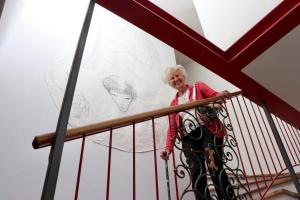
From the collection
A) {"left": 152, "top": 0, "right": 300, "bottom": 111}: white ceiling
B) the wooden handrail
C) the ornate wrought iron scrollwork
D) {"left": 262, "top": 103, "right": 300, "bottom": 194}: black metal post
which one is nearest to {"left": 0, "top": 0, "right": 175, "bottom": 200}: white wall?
the ornate wrought iron scrollwork

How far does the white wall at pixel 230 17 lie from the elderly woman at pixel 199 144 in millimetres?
632

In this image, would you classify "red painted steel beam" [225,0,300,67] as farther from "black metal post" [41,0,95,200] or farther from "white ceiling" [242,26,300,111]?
"black metal post" [41,0,95,200]

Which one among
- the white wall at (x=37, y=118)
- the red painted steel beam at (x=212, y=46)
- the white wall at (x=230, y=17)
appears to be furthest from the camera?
the white wall at (x=230, y=17)

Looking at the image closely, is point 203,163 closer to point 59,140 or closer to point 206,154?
point 206,154

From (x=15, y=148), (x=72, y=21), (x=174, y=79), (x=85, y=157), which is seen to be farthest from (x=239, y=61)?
(x=72, y=21)

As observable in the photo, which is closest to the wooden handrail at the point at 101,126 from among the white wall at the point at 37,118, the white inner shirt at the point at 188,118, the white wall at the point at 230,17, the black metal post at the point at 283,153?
the white inner shirt at the point at 188,118

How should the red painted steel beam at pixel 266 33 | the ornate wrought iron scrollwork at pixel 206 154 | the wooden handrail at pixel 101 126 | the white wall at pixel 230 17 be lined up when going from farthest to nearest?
1. the white wall at pixel 230 17
2. the ornate wrought iron scrollwork at pixel 206 154
3. the red painted steel beam at pixel 266 33
4. the wooden handrail at pixel 101 126

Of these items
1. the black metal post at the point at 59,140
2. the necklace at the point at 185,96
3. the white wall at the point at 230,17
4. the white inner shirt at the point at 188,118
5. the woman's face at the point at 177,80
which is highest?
the white wall at the point at 230,17

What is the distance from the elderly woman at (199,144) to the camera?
176 centimetres

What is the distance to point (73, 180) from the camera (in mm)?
2170

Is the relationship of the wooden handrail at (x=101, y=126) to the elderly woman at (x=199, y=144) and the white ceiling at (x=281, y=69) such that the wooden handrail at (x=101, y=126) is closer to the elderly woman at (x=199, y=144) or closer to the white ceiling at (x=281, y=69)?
the elderly woman at (x=199, y=144)

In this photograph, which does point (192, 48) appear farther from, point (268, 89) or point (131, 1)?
point (268, 89)

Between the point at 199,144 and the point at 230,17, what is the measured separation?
1384 millimetres

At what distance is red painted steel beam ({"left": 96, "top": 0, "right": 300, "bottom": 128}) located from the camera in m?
1.51
